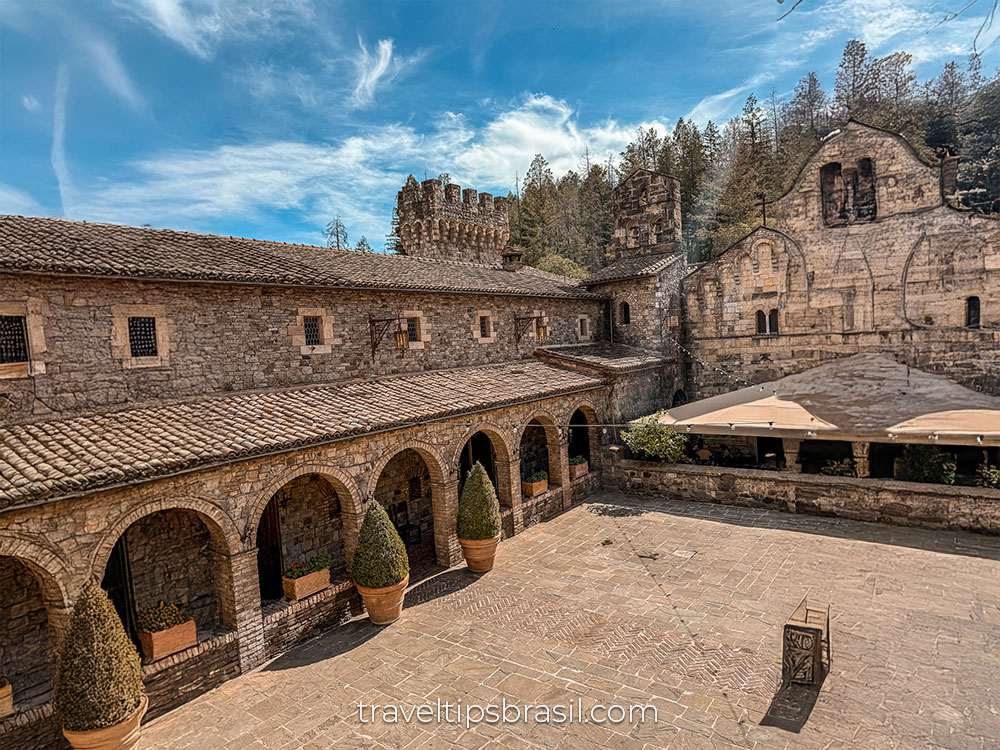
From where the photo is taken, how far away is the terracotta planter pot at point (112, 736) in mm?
7023

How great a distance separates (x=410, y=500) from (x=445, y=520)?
226 cm

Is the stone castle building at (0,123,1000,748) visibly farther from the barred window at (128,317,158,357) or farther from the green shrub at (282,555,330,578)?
the green shrub at (282,555,330,578)

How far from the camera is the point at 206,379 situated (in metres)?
11.1

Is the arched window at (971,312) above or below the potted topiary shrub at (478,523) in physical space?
above

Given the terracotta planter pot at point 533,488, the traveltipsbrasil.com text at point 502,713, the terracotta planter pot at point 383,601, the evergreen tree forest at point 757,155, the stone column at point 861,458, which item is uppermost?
the evergreen tree forest at point 757,155

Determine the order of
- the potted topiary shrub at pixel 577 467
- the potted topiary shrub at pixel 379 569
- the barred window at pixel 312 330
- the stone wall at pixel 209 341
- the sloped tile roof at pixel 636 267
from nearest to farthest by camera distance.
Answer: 1. the stone wall at pixel 209 341
2. the potted topiary shrub at pixel 379 569
3. the barred window at pixel 312 330
4. the potted topiary shrub at pixel 577 467
5. the sloped tile roof at pixel 636 267

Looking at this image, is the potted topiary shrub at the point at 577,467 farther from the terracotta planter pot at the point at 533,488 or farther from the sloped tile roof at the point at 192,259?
the sloped tile roof at the point at 192,259

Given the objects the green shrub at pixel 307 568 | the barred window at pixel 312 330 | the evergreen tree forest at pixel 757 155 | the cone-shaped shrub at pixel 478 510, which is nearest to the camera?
the green shrub at pixel 307 568

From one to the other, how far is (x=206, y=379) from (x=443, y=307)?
7057mm

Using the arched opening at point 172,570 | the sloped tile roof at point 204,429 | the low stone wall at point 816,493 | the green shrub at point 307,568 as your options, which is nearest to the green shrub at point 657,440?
the low stone wall at point 816,493

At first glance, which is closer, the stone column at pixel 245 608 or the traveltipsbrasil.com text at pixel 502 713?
the traveltipsbrasil.com text at pixel 502 713

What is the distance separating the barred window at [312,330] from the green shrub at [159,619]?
6.06 meters

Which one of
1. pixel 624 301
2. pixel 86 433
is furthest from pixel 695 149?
pixel 86 433

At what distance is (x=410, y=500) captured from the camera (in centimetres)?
1530
